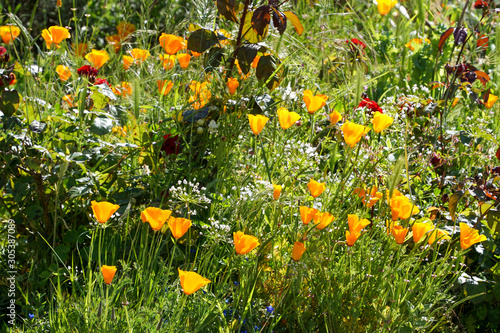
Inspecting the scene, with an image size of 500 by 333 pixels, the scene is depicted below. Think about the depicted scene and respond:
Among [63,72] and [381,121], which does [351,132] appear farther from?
[63,72]

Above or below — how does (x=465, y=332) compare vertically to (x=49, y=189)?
below

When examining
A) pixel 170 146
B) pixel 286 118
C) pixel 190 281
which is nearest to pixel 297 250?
pixel 190 281

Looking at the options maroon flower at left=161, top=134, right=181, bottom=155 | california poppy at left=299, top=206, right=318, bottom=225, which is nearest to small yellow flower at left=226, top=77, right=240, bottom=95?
maroon flower at left=161, top=134, right=181, bottom=155

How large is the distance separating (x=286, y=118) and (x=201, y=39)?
1.79ft

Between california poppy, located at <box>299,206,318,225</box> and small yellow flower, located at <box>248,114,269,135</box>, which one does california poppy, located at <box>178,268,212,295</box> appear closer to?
california poppy, located at <box>299,206,318,225</box>

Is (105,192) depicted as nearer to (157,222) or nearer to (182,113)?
(182,113)

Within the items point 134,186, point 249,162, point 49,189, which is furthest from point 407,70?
point 49,189

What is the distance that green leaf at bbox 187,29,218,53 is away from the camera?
2.07 meters

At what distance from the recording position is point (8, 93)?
6.30ft

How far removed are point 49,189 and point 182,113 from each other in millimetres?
599

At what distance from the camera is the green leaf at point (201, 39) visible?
6.79 ft

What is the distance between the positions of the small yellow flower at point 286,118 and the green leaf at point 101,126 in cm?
63

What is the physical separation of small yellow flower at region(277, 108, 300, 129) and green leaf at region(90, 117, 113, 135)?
627 mm

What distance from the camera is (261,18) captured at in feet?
6.42
